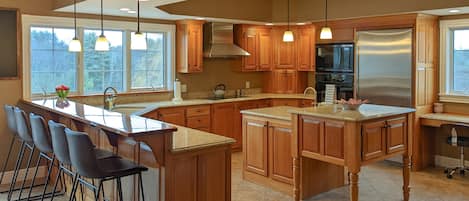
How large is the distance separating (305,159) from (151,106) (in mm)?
2449

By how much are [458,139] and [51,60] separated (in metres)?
5.44

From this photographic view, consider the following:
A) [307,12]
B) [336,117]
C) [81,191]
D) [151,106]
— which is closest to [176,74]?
[151,106]

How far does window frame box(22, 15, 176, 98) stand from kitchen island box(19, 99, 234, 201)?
2108 mm

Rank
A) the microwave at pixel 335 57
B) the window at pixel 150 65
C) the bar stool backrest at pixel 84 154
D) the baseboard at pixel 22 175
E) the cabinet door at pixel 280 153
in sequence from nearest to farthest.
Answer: the bar stool backrest at pixel 84 154 → the cabinet door at pixel 280 153 → the baseboard at pixel 22 175 → the window at pixel 150 65 → the microwave at pixel 335 57

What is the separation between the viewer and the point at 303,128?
446 centimetres

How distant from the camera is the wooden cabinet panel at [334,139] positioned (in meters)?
4.12

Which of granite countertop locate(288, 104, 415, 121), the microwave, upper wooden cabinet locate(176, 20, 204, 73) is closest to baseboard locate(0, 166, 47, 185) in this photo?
upper wooden cabinet locate(176, 20, 204, 73)

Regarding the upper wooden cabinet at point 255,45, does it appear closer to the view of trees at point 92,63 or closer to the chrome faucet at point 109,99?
the view of trees at point 92,63

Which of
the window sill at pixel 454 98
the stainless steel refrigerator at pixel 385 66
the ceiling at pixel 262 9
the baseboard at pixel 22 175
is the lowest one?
the baseboard at pixel 22 175

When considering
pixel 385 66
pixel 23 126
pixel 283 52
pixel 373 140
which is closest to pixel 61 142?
pixel 23 126

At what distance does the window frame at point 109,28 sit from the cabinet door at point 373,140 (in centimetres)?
369

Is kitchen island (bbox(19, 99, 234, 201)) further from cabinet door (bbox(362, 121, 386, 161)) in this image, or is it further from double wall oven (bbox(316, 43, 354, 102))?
double wall oven (bbox(316, 43, 354, 102))

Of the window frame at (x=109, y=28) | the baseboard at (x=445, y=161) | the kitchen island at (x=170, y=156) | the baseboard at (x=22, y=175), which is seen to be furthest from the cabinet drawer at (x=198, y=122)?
the baseboard at (x=445, y=161)

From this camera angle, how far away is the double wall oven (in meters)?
7.02
